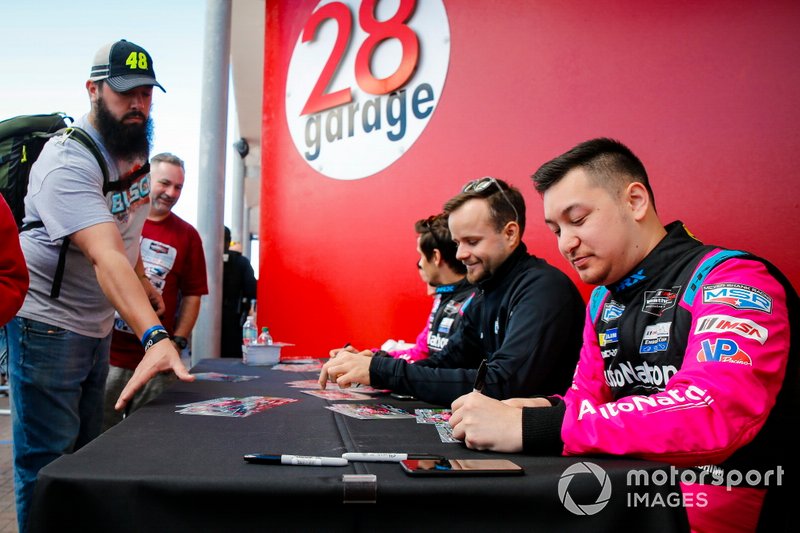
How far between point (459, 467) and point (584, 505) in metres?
0.16

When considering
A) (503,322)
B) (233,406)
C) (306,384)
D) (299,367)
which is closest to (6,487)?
(299,367)

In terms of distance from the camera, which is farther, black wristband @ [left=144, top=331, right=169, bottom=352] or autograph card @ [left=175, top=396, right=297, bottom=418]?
black wristband @ [left=144, top=331, right=169, bottom=352]

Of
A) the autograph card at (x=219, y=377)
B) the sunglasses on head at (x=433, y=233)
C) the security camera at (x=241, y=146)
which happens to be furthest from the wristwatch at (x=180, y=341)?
the security camera at (x=241, y=146)

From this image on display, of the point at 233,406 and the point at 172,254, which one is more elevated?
the point at 172,254

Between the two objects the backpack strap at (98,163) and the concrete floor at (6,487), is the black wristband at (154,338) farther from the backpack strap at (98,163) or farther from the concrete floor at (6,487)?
the concrete floor at (6,487)

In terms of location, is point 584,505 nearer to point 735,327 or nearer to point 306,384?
point 735,327

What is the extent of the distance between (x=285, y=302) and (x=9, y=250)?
288 centimetres

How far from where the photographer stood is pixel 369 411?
48.8 inches

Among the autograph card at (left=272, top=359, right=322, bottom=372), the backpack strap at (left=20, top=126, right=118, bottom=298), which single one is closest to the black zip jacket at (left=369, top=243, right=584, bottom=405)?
the autograph card at (left=272, top=359, right=322, bottom=372)

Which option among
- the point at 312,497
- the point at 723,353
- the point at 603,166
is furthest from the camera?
the point at 603,166

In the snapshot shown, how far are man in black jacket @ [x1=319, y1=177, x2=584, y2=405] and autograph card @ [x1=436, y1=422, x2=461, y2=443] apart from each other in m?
0.32

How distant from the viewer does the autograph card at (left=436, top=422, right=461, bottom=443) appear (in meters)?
0.97

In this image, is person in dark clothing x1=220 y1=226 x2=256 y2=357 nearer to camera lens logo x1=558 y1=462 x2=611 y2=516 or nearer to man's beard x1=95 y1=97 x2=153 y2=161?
man's beard x1=95 y1=97 x2=153 y2=161

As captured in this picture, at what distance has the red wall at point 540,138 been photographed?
190cm
